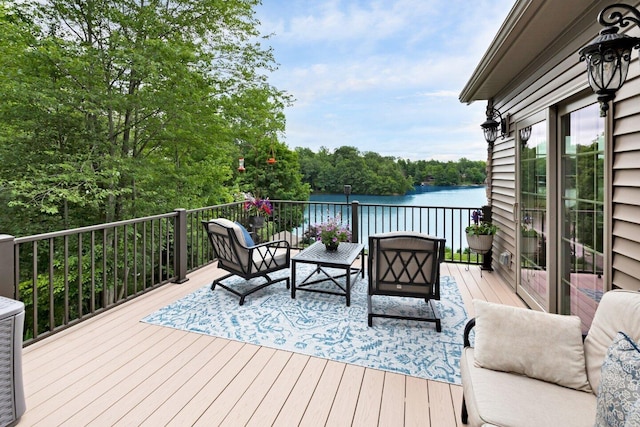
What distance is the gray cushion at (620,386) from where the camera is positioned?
113 cm

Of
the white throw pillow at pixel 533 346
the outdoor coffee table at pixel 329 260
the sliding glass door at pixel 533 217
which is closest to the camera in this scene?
the white throw pillow at pixel 533 346

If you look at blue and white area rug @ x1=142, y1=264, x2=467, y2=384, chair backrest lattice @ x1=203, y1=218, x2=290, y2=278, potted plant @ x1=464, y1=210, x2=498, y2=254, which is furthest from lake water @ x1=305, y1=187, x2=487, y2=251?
blue and white area rug @ x1=142, y1=264, x2=467, y2=384

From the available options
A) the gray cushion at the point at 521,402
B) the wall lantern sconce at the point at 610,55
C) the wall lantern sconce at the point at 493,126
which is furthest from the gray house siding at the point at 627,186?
the wall lantern sconce at the point at 493,126

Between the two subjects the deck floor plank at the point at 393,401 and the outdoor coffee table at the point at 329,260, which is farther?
the outdoor coffee table at the point at 329,260

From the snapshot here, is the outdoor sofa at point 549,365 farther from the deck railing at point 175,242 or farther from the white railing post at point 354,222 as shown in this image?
the white railing post at point 354,222

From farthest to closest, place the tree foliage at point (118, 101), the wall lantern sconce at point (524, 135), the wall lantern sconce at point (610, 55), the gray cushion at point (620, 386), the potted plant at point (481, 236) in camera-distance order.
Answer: the tree foliage at point (118, 101) < the potted plant at point (481, 236) < the wall lantern sconce at point (524, 135) < the wall lantern sconce at point (610, 55) < the gray cushion at point (620, 386)

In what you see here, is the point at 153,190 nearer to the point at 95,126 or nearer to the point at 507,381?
the point at 95,126

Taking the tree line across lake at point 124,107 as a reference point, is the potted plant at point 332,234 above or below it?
below

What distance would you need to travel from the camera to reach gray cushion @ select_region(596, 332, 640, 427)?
1129 mm

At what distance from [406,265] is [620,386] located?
211 cm

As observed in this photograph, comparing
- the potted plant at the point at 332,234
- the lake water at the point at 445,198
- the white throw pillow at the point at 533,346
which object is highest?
the lake water at the point at 445,198

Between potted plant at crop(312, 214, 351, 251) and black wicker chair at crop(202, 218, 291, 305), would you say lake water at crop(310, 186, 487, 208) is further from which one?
black wicker chair at crop(202, 218, 291, 305)

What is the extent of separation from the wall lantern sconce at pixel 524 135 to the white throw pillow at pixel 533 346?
285cm

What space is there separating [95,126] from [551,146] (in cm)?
812
